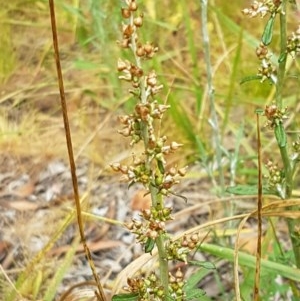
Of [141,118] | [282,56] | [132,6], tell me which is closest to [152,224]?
[141,118]

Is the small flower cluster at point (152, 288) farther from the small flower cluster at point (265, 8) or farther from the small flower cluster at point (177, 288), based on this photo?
the small flower cluster at point (265, 8)

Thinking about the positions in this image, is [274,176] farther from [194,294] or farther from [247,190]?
[194,294]

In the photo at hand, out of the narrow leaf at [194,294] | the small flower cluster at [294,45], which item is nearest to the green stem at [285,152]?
the small flower cluster at [294,45]

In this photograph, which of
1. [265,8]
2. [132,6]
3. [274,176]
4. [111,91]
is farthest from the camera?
[111,91]

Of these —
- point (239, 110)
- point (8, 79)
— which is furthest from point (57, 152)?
point (239, 110)

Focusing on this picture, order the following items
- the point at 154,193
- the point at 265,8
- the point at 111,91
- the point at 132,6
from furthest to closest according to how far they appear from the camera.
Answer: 1. the point at 111,91
2. the point at 265,8
3. the point at 154,193
4. the point at 132,6

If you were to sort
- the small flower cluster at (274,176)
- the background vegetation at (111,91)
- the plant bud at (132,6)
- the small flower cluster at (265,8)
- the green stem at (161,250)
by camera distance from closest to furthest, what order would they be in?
the plant bud at (132,6), the green stem at (161,250), the small flower cluster at (265,8), the small flower cluster at (274,176), the background vegetation at (111,91)

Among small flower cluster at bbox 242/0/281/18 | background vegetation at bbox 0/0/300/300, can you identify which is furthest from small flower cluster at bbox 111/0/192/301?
background vegetation at bbox 0/0/300/300

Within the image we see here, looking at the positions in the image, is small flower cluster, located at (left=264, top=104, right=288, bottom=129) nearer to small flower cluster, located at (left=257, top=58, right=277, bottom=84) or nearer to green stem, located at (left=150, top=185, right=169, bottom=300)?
small flower cluster, located at (left=257, top=58, right=277, bottom=84)
